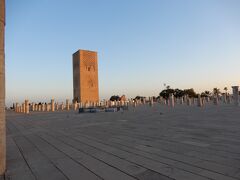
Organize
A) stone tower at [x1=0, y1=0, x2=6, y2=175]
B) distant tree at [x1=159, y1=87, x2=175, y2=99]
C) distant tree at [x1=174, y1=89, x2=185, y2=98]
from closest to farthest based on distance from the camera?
stone tower at [x1=0, y1=0, x2=6, y2=175] < distant tree at [x1=174, y1=89, x2=185, y2=98] < distant tree at [x1=159, y1=87, x2=175, y2=99]

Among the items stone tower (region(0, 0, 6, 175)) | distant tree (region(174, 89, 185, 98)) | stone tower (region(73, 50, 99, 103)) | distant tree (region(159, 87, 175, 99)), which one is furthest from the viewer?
distant tree (region(159, 87, 175, 99))

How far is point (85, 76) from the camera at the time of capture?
54.2m

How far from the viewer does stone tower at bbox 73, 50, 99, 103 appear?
52969 mm

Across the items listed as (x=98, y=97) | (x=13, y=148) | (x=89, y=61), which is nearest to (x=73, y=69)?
(x=89, y=61)

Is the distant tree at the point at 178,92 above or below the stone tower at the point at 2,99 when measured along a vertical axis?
above

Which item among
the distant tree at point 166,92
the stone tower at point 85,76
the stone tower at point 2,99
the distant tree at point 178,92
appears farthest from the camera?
the distant tree at point 166,92

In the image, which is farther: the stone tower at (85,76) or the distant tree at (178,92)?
the distant tree at (178,92)

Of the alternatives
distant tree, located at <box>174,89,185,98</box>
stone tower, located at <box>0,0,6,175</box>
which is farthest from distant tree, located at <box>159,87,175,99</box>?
stone tower, located at <box>0,0,6,175</box>

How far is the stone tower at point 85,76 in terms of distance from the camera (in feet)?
174

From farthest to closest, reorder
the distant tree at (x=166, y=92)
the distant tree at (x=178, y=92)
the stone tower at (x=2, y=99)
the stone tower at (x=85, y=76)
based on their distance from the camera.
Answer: the distant tree at (x=166, y=92), the distant tree at (x=178, y=92), the stone tower at (x=85, y=76), the stone tower at (x=2, y=99)

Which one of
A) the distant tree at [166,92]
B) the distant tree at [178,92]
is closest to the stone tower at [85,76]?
the distant tree at [166,92]

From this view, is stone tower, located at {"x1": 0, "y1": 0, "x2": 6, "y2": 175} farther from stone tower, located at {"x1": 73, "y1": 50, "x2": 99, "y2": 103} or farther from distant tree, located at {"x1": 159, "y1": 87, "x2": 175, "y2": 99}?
distant tree, located at {"x1": 159, "y1": 87, "x2": 175, "y2": 99}

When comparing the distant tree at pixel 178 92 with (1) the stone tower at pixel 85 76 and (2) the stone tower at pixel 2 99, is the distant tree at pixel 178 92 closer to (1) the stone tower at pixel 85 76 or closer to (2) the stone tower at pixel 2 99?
(1) the stone tower at pixel 85 76

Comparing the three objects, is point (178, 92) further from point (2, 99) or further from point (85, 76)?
point (2, 99)
